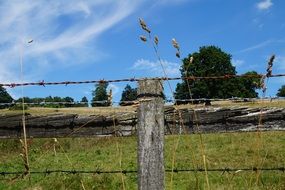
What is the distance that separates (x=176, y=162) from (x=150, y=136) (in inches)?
354

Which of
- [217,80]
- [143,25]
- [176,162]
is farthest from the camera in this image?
[217,80]

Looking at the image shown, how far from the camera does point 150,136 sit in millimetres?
4207

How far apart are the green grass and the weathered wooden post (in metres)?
0.30

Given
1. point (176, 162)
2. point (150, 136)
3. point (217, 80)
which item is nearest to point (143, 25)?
point (150, 136)

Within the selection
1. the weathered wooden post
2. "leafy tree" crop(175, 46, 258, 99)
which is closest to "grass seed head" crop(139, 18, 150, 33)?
the weathered wooden post

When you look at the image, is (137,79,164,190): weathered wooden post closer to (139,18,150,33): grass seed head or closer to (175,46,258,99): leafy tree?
(139,18,150,33): grass seed head

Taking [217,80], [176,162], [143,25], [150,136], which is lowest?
[176,162]

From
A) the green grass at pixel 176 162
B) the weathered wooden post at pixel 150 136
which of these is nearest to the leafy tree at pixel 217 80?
the green grass at pixel 176 162

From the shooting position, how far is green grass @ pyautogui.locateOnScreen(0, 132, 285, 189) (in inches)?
347

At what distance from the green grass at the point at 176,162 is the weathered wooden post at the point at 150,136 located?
30 cm

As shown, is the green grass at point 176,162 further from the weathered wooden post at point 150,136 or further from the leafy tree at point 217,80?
the leafy tree at point 217,80

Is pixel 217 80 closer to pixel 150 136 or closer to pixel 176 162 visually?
pixel 176 162

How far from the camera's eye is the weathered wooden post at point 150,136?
4.15 m

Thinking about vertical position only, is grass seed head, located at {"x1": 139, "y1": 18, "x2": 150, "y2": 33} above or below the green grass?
above
